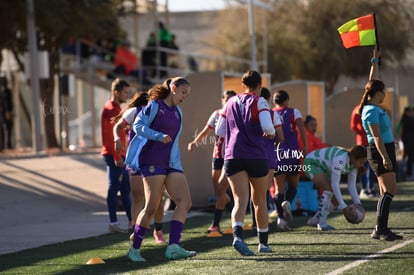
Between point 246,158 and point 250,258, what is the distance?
1033 mm

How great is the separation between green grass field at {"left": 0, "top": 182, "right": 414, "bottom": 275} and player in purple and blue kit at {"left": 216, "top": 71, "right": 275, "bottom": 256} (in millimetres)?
327

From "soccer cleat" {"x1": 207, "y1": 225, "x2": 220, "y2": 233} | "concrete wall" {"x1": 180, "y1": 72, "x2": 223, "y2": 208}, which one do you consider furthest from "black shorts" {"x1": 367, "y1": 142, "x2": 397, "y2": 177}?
"concrete wall" {"x1": 180, "y1": 72, "x2": 223, "y2": 208}

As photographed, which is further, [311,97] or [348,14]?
[348,14]

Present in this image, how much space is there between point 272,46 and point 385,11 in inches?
215

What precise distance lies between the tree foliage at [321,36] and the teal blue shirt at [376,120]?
31.6 meters

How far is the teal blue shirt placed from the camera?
11344 millimetres

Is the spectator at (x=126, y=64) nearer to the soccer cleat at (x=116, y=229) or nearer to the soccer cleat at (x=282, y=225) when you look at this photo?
the soccer cleat at (x=116, y=229)

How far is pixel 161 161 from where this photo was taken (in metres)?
10.3

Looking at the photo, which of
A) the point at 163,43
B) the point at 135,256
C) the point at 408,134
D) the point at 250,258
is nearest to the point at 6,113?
the point at 163,43

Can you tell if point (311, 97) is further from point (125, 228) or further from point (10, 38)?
point (125, 228)

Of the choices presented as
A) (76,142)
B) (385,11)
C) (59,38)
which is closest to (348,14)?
(385,11)

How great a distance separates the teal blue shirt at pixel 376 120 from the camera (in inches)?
447

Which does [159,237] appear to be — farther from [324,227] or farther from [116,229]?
[324,227]

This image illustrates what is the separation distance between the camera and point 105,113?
13.4 meters
